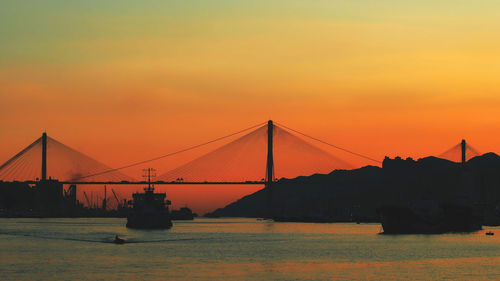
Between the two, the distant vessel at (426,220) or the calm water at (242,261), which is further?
the distant vessel at (426,220)

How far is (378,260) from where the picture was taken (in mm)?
79188

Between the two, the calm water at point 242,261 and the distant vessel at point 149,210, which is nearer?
the calm water at point 242,261

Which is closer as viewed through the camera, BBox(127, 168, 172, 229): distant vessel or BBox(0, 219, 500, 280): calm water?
BBox(0, 219, 500, 280): calm water

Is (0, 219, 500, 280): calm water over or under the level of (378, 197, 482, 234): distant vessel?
under

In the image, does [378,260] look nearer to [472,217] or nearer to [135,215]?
[135,215]

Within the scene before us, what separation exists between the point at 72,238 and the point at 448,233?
208 feet

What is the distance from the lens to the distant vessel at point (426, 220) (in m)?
141

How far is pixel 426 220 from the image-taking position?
15112 centimetres

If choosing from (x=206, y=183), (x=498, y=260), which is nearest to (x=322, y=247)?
(x=498, y=260)

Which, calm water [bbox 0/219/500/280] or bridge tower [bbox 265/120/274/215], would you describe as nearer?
calm water [bbox 0/219/500/280]

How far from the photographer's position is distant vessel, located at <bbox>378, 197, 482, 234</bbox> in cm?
14138

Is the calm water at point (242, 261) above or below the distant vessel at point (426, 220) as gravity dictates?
below

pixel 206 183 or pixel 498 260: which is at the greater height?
pixel 206 183

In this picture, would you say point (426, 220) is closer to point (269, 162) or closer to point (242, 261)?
point (269, 162)
